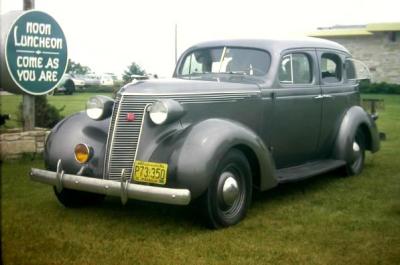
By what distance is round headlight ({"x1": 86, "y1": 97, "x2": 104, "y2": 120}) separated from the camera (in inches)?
171

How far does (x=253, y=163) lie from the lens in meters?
4.41

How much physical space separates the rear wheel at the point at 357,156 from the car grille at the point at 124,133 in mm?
2708

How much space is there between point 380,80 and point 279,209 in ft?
36.5

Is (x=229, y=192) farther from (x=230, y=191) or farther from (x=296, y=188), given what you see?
(x=296, y=188)

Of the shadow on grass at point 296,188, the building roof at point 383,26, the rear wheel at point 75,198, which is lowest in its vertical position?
the shadow on grass at point 296,188

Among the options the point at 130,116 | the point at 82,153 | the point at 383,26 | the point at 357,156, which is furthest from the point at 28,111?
the point at 383,26

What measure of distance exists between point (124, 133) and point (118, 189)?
483mm

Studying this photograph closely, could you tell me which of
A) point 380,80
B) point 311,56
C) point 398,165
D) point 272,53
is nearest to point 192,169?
point 272,53

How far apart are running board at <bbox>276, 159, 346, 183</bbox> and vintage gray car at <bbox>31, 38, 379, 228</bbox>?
12 millimetres

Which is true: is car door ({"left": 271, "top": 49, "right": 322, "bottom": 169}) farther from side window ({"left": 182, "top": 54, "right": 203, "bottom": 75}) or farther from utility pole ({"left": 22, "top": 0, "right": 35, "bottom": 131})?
utility pole ({"left": 22, "top": 0, "right": 35, "bottom": 131})

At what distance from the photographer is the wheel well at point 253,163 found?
14.0 feet

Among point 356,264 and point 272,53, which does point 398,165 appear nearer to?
point 272,53

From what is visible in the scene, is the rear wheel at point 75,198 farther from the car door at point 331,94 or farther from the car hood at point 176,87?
the car door at point 331,94

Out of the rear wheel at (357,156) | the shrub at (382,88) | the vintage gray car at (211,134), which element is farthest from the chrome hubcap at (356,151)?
the shrub at (382,88)
